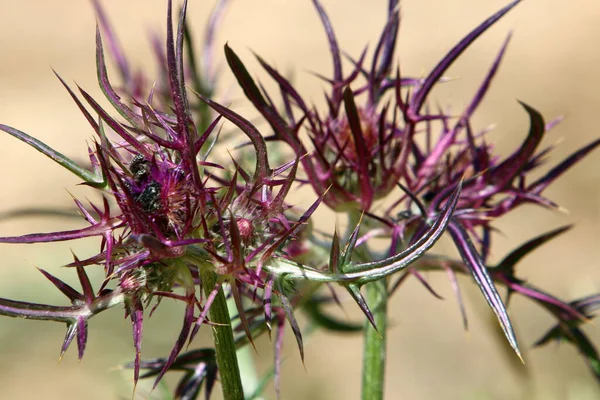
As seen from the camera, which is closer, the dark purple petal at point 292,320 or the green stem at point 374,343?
the dark purple petal at point 292,320

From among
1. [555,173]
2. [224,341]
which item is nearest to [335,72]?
[555,173]

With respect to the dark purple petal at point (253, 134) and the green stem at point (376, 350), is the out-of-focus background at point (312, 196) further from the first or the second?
the dark purple petal at point (253, 134)

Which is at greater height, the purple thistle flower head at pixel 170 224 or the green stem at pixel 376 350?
the purple thistle flower head at pixel 170 224

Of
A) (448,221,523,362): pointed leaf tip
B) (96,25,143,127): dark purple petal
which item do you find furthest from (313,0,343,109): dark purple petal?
(96,25,143,127): dark purple petal

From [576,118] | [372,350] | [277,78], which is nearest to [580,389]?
[372,350]

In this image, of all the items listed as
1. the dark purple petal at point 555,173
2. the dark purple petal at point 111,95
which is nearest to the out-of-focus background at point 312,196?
the dark purple petal at point 555,173

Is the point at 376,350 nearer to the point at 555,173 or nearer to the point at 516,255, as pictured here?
the point at 516,255

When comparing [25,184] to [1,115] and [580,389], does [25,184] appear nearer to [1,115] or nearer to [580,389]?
[1,115]
